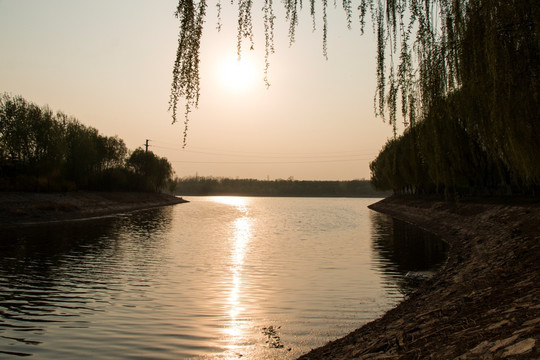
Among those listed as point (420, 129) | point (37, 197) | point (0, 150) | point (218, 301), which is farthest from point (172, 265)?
point (0, 150)

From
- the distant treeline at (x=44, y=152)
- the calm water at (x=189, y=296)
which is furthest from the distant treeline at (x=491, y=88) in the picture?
the distant treeline at (x=44, y=152)

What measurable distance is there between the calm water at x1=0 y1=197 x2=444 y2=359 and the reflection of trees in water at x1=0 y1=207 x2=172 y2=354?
37 mm

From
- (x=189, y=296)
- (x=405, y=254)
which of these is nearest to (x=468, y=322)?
(x=189, y=296)

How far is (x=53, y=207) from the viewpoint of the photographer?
38.2 meters

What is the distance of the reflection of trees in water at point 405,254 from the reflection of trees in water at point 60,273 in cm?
905

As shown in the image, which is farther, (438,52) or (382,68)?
(438,52)

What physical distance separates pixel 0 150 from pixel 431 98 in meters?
47.7

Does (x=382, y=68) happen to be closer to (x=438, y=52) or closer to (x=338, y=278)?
(x=438, y=52)

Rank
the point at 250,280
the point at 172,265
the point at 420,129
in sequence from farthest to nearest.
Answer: the point at 172,265
the point at 250,280
the point at 420,129

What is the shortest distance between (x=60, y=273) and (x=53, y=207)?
27936mm

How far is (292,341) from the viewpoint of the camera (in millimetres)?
7406

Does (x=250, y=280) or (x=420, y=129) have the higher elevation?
(x=420, y=129)

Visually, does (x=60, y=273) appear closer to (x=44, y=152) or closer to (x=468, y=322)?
(x=468, y=322)

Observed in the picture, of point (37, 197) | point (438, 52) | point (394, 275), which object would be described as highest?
point (438, 52)
